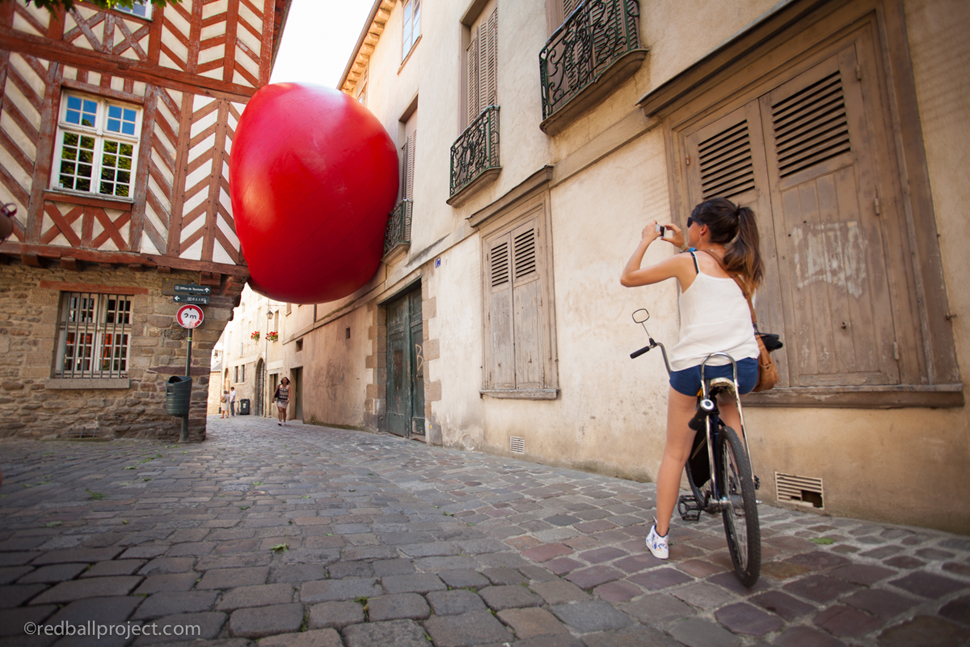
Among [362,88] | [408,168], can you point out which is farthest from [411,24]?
[362,88]

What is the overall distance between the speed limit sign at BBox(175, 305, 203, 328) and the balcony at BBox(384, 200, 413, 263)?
11.1ft

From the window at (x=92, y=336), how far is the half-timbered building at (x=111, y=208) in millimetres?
20

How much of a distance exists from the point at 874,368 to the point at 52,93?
36.9 feet

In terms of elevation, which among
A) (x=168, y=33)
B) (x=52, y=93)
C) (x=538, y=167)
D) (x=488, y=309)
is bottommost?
(x=488, y=309)

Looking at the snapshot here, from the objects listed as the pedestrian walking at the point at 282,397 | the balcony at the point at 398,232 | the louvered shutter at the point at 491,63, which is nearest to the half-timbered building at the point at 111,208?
the balcony at the point at 398,232

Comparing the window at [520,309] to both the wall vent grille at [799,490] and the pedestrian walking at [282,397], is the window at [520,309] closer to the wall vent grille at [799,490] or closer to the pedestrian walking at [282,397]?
the wall vent grille at [799,490]

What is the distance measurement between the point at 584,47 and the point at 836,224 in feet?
9.75

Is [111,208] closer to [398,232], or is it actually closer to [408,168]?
[398,232]

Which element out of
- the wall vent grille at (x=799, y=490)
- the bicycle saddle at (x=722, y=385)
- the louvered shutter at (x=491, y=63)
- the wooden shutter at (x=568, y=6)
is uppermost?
the louvered shutter at (x=491, y=63)

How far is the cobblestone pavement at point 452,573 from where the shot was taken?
1.57 m

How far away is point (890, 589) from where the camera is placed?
175 centimetres

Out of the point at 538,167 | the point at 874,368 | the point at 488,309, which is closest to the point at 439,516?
the point at 874,368

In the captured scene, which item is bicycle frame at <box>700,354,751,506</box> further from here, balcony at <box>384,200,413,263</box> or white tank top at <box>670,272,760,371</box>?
balcony at <box>384,200,413,263</box>

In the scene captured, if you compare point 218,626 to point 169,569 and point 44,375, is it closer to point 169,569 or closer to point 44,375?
point 169,569
